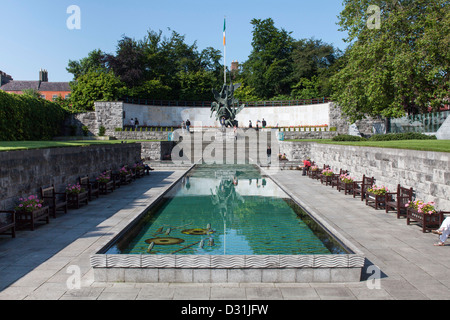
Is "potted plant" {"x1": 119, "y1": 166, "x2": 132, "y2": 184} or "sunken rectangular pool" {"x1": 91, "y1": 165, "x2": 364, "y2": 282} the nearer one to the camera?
"sunken rectangular pool" {"x1": 91, "y1": 165, "x2": 364, "y2": 282}

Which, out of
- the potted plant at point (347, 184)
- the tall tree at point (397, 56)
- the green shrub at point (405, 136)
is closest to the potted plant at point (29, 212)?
the potted plant at point (347, 184)

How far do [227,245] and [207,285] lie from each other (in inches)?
84.5

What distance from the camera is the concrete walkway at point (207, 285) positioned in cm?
619

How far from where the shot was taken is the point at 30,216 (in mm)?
10586

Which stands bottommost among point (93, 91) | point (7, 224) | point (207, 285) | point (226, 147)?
point (207, 285)

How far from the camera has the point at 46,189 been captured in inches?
495

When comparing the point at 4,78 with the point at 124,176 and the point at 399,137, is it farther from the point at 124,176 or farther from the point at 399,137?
Result: the point at 399,137

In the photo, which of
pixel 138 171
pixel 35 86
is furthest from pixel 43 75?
pixel 138 171

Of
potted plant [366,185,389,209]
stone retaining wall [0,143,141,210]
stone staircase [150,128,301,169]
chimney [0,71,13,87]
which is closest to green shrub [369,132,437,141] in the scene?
stone staircase [150,128,301,169]

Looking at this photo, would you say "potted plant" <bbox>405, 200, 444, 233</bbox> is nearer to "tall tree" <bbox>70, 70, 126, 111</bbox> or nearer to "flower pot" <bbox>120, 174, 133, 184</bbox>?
"flower pot" <bbox>120, 174, 133, 184</bbox>

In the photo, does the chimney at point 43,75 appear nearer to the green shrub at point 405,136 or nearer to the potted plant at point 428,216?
the green shrub at point 405,136

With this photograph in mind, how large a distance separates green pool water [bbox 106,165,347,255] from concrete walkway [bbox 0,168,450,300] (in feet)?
2.58

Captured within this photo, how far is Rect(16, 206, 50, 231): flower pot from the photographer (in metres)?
10.3
